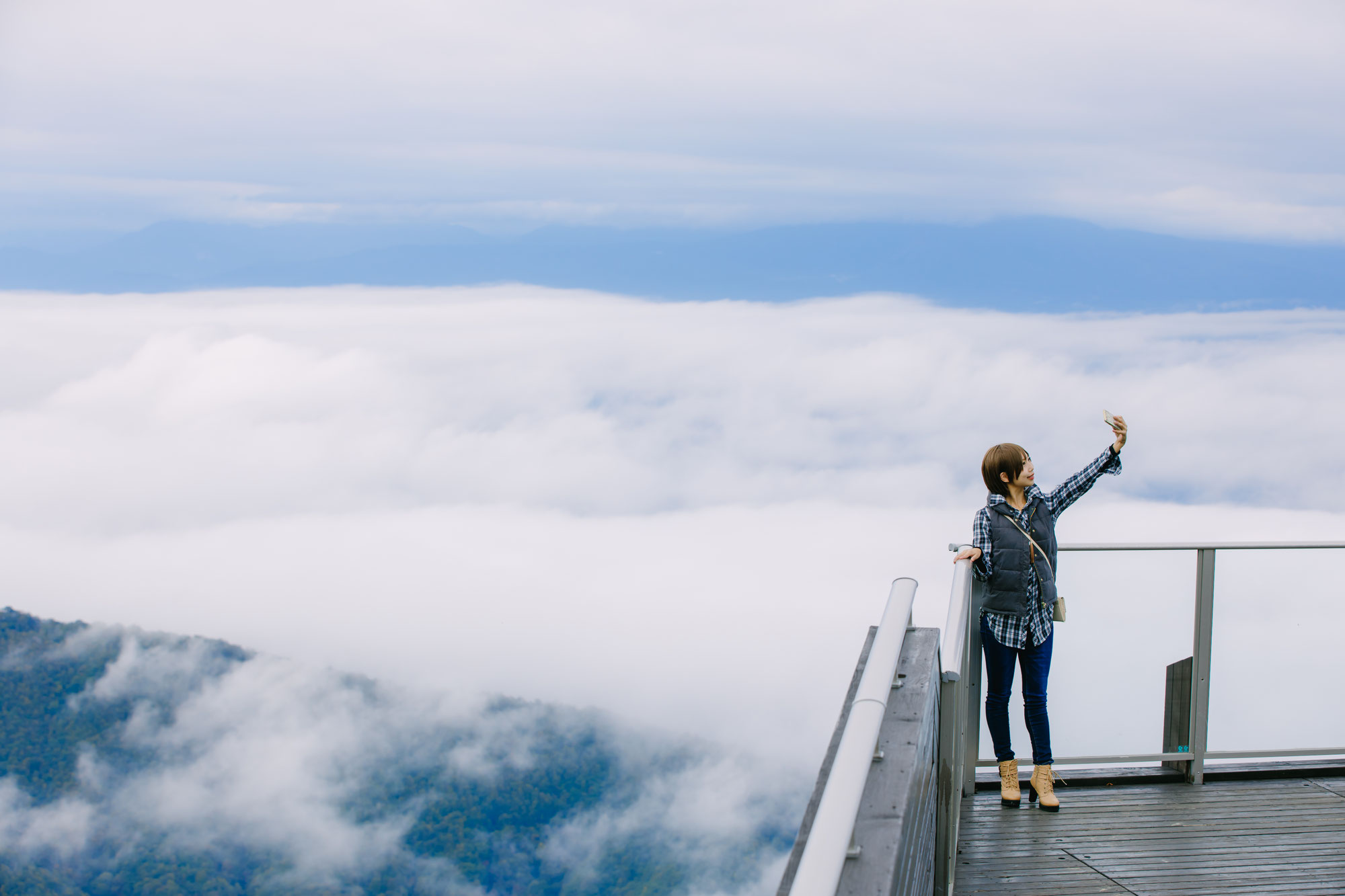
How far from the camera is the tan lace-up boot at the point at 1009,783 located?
15.0 ft

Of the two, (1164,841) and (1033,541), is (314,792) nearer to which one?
(1164,841)

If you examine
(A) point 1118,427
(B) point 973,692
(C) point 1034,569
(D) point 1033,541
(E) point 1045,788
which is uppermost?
(A) point 1118,427

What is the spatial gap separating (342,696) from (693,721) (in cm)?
6219

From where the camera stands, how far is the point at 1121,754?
490 centimetres

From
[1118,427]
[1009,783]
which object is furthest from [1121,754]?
[1118,427]

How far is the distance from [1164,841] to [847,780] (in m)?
3.21

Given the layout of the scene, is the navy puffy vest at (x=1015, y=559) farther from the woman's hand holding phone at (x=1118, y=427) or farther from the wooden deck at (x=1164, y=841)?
the wooden deck at (x=1164, y=841)

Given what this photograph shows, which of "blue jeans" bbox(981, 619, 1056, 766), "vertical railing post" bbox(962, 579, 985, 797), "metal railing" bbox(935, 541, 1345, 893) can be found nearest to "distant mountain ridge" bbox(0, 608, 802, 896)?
"metal railing" bbox(935, 541, 1345, 893)

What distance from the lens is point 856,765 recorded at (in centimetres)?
187

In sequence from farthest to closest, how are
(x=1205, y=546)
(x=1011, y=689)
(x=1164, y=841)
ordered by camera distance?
1. (x=1205, y=546)
2. (x=1011, y=689)
3. (x=1164, y=841)

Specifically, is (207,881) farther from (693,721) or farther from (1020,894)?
(1020,894)

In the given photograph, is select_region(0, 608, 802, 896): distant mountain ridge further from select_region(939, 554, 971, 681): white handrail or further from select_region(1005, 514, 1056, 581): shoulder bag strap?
select_region(939, 554, 971, 681): white handrail

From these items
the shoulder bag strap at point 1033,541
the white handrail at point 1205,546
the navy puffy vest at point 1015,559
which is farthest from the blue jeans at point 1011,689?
the white handrail at point 1205,546

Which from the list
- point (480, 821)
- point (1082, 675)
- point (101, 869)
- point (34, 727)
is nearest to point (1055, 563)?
point (1082, 675)
